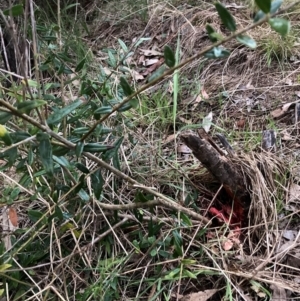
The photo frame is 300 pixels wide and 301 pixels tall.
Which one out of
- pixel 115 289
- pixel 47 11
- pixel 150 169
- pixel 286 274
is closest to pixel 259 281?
pixel 286 274

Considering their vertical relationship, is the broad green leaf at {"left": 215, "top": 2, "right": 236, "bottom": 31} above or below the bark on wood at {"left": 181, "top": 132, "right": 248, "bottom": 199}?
above

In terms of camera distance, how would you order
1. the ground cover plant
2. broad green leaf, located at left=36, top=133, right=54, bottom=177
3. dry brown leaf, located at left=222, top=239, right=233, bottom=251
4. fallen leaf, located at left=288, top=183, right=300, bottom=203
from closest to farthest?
broad green leaf, located at left=36, top=133, right=54, bottom=177 → the ground cover plant → dry brown leaf, located at left=222, top=239, right=233, bottom=251 → fallen leaf, located at left=288, top=183, right=300, bottom=203

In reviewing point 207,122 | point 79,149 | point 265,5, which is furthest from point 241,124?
point 265,5

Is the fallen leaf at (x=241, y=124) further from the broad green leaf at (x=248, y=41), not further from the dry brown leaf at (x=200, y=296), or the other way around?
the broad green leaf at (x=248, y=41)

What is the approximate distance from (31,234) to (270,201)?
0.83 metres

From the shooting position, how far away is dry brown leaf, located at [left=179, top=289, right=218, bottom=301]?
4.75ft

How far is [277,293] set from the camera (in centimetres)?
144

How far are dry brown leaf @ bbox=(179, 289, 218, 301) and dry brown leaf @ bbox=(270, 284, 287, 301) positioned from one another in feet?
0.58

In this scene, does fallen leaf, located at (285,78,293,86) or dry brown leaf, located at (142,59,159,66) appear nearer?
fallen leaf, located at (285,78,293,86)

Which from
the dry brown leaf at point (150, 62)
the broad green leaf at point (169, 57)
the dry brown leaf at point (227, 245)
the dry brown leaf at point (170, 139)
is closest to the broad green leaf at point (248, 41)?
the broad green leaf at point (169, 57)

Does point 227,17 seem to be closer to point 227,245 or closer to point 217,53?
point 217,53

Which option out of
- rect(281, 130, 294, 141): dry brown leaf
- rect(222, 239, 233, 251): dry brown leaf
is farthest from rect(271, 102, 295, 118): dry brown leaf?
rect(222, 239, 233, 251): dry brown leaf

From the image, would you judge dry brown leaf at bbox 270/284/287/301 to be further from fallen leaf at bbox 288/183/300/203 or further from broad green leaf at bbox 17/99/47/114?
broad green leaf at bbox 17/99/47/114

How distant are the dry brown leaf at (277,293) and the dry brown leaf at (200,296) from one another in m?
0.18
